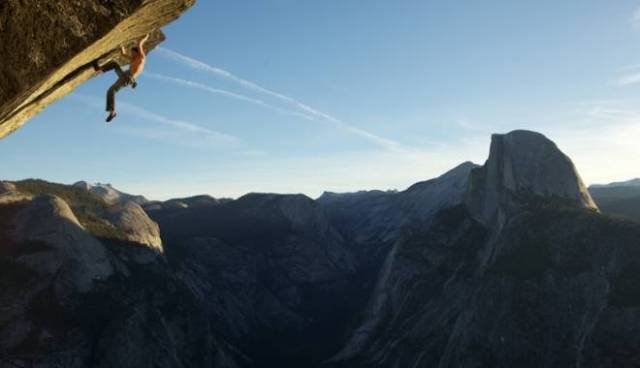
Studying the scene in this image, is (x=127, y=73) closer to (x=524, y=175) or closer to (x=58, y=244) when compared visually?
(x=58, y=244)

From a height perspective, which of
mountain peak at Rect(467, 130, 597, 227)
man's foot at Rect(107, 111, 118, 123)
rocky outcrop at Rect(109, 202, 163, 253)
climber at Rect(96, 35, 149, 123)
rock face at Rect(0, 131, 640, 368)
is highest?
mountain peak at Rect(467, 130, 597, 227)

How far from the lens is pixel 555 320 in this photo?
220 feet

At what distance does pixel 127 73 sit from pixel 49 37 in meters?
3.03

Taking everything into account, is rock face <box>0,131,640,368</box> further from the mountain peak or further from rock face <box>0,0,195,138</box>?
rock face <box>0,0,195,138</box>

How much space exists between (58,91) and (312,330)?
405 feet

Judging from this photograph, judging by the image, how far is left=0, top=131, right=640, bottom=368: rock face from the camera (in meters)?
66.1

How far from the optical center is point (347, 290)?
5728 inches

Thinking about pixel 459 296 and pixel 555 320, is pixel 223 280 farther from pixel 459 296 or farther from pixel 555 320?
pixel 555 320

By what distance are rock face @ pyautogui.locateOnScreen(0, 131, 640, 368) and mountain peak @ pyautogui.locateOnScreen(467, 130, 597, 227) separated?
34cm

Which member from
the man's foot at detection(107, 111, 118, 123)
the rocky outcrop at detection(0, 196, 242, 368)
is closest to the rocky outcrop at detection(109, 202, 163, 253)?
the rocky outcrop at detection(0, 196, 242, 368)

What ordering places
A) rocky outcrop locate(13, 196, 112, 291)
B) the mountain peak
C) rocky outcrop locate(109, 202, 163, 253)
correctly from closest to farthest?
rocky outcrop locate(13, 196, 112, 291) < the mountain peak < rocky outcrop locate(109, 202, 163, 253)

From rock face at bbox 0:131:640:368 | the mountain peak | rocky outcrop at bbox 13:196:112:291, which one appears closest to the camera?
rock face at bbox 0:131:640:368

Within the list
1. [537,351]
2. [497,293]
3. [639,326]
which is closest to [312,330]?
[497,293]

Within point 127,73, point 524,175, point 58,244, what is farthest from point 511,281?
point 127,73
